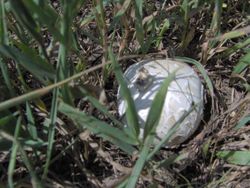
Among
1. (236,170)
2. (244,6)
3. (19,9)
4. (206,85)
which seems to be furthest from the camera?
(244,6)

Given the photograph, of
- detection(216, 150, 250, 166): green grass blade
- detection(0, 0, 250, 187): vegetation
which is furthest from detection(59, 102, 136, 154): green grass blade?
detection(216, 150, 250, 166): green grass blade

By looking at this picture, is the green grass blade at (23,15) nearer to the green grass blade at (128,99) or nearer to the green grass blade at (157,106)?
the green grass blade at (128,99)

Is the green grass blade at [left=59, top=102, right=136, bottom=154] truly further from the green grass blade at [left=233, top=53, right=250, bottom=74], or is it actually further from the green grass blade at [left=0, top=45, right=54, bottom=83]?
the green grass blade at [left=233, top=53, right=250, bottom=74]

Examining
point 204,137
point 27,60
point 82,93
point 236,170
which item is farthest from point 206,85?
point 27,60

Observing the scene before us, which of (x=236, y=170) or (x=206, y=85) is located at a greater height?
(x=206, y=85)

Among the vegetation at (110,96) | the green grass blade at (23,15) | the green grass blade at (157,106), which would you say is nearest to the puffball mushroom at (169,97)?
the vegetation at (110,96)

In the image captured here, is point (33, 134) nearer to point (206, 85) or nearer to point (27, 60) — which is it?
point (27, 60)

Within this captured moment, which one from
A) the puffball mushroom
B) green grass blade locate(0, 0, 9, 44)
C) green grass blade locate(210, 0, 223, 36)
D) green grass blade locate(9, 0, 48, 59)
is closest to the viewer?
green grass blade locate(9, 0, 48, 59)

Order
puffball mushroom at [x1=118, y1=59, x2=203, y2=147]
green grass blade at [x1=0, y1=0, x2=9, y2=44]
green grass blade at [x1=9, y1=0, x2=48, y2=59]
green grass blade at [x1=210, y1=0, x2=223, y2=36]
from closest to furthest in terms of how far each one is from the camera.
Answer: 1. green grass blade at [x1=9, y1=0, x2=48, y2=59]
2. green grass blade at [x1=0, y1=0, x2=9, y2=44]
3. puffball mushroom at [x1=118, y1=59, x2=203, y2=147]
4. green grass blade at [x1=210, y1=0, x2=223, y2=36]

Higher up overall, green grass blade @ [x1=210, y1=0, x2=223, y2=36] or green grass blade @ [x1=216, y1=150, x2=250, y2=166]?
green grass blade @ [x1=210, y1=0, x2=223, y2=36]
